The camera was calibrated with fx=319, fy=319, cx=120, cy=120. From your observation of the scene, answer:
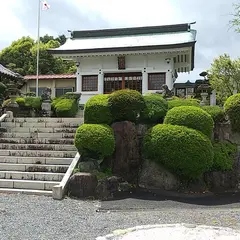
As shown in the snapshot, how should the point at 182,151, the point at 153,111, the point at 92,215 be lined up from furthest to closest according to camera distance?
the point at 153,111 < the point at 182,151 < the point at 92,215

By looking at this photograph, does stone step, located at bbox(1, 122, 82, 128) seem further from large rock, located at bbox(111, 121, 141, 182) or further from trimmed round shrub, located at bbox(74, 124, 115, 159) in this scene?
trimmed round shrub, located at bbox(74, 124, 115, 159)

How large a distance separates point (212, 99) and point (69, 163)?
8.89 m

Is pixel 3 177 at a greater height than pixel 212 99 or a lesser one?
lesser

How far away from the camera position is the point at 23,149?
10875 mm

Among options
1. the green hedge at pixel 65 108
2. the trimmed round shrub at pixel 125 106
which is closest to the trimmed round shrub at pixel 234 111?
the trimmed round shrub at pixel 125 106

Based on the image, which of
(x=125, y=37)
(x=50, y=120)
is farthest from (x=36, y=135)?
(x=125, y=37)

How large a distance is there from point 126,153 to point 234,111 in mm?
4034

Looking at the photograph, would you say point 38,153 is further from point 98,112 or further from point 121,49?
point 121,49

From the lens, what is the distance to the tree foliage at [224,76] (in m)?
27.8

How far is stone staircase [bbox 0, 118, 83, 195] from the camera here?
8805mm

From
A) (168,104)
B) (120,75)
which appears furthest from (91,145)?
(120,75)

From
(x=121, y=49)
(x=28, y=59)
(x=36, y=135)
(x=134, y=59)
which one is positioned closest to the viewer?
(x=36, y=135)

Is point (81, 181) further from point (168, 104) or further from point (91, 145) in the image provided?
point (168, 104)

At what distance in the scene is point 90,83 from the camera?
22.1 meters
